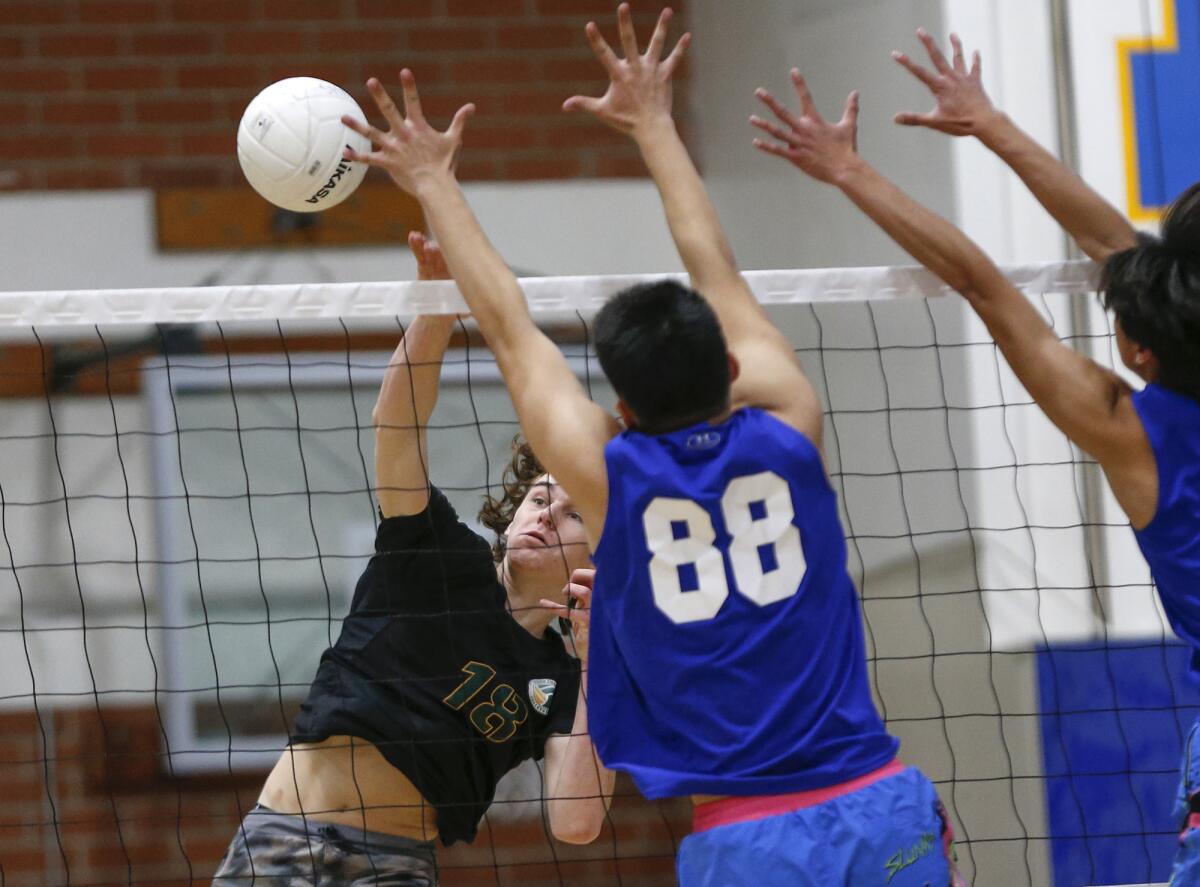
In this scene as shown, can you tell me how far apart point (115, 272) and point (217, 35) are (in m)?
1.09

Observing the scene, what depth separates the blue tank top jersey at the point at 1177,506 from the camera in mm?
2562

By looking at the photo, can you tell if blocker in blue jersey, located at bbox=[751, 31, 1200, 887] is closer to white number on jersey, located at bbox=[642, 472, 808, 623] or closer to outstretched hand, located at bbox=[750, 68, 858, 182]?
outstretched hand, located at bbox=[750, 68, 858, 182]

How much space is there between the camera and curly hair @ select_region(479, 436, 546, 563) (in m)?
3.86

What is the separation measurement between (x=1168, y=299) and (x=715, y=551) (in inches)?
34.4

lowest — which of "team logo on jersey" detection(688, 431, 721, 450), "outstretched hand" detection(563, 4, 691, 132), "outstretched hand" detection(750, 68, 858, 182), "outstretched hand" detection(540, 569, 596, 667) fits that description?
"outstretched hand" detection(540, 569, 596, 667)

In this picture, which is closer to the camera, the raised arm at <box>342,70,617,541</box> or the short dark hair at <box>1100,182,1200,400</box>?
the raised arm at <box>342,70,617,541</box>

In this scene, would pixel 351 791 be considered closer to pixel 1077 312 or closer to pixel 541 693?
pixel 541 693

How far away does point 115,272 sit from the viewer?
6383mm

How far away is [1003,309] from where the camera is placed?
9.04ft

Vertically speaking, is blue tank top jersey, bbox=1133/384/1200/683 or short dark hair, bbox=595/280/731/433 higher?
short dark hair, bbox=595/280/731/433

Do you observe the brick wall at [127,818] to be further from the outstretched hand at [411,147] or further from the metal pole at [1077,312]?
the outstretched hand at [411,147]

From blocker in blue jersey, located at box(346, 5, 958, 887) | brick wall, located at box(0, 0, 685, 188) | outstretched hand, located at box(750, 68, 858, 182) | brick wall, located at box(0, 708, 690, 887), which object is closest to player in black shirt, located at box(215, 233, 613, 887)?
outstretched hand, located at box(750, 68, 858, 182)

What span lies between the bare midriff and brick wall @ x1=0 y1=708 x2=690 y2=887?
259cm

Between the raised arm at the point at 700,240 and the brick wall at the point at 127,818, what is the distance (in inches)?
145
